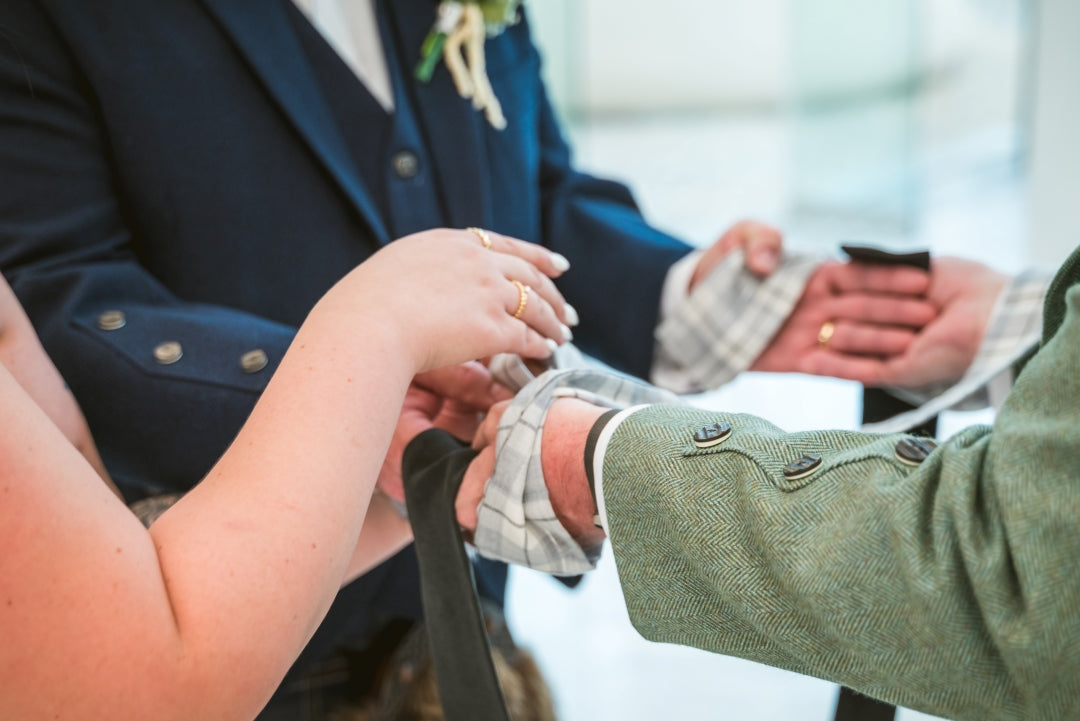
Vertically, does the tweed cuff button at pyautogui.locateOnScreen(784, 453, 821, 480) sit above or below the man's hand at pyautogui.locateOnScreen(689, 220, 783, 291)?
above

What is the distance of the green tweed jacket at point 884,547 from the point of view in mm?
351

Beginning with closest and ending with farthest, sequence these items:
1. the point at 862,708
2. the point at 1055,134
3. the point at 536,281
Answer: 1. the point at 862,708
2. the point at 536,281
3. the point at 1055,134

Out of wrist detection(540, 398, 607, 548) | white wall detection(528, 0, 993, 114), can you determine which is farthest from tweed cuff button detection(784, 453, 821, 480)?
white wall detection(528, 0, 993, 114)

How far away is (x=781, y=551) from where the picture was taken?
41 centimetres

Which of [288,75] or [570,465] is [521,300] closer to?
[570,465]

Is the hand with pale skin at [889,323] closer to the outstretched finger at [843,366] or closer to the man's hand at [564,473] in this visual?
the outstretched finger at [843,366]

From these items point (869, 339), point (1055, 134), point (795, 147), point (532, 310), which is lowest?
point (795, 147)

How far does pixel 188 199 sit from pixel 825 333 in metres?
0.49

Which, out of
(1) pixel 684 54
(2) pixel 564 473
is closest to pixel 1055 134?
(2) pixel 564 473

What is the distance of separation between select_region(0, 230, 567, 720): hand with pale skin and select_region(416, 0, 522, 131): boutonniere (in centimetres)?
33

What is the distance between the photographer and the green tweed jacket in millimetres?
351

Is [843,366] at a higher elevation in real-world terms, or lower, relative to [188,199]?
lower

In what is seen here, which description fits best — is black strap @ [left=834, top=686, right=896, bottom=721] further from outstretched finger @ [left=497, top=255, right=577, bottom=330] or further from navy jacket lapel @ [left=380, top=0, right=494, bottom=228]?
navy jacket lapel @ [left=380, top=0, right=494, bottom=228]

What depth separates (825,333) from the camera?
0.79m
